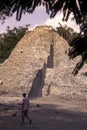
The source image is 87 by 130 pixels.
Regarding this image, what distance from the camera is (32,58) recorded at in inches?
2266

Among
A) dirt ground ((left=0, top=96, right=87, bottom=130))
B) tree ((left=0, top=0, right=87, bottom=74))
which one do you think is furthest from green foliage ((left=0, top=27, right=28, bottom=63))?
tree ((left=0, top=0, right=87, bottom=74))

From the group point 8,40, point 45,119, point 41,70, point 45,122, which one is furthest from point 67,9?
point 8,40

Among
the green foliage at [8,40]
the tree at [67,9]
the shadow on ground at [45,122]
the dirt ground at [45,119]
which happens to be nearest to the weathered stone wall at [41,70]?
the green foliage at [8,40]

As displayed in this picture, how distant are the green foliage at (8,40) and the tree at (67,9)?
6917 centimetres

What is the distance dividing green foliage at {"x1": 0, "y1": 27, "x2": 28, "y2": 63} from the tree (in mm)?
69170

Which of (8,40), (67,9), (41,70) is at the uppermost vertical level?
(8,40)

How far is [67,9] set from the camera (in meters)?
5.54

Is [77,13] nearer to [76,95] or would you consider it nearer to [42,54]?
[76,95]

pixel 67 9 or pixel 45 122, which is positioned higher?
pixel 67 9

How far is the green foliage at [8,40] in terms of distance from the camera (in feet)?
248

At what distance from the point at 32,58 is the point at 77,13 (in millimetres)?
52001

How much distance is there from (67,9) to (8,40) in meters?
72.5

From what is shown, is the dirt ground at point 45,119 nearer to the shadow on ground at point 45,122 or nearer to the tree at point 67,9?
the shadow on ground at point 45,122

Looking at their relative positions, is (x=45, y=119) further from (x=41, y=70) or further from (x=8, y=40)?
(x=8, y=40)
